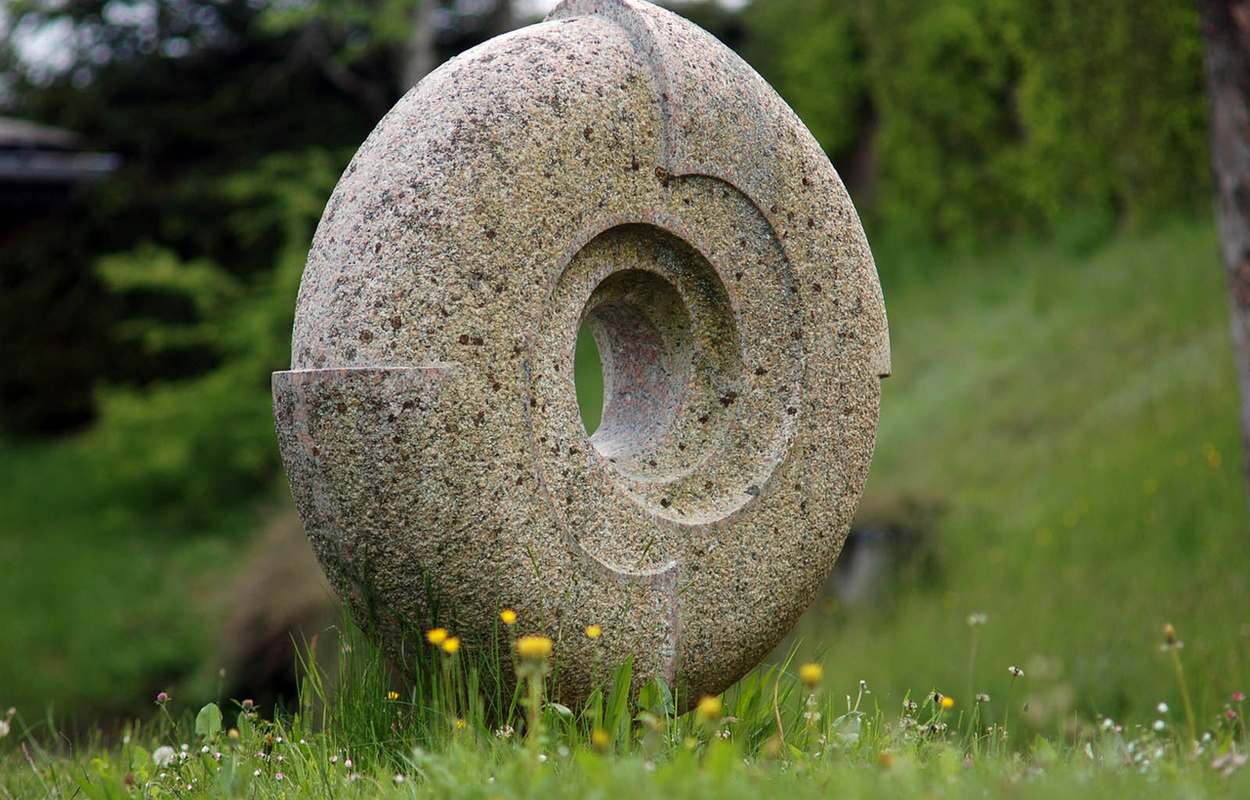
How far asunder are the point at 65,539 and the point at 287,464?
8582 mm

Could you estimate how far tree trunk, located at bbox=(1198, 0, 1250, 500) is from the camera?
4543 mm

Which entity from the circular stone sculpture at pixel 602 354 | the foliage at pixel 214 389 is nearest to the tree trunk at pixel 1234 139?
the circular stone sculpture at pixel 602 354

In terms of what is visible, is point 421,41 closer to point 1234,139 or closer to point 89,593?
point 89,593

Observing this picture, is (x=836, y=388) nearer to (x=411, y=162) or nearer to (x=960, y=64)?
(x=411, y=162)

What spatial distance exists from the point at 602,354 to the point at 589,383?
766 cm

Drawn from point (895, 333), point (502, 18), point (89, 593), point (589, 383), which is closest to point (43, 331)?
point (89, 593)

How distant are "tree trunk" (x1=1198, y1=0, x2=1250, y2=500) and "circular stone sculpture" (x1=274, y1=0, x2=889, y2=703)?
2.54 meters

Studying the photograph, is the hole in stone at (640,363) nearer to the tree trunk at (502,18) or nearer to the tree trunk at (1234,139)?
the tree trunk at (1234,139)

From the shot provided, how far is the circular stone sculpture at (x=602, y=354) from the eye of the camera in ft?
7.45

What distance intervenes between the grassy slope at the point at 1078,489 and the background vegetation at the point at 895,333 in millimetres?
20

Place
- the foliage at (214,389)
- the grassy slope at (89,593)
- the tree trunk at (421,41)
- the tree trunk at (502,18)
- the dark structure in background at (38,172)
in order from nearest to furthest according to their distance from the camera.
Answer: the dark structure in background at (38,172) → the grassy slope at (89,593) → the foliage at (214,389) → the tree trunk at (421,41) → the tree trunk at (502,18)

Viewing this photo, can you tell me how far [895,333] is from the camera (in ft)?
30.6

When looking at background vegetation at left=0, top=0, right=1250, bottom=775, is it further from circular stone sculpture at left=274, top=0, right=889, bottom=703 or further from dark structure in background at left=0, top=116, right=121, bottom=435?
circular stone sculpture at left=274, top=0, right=889, bottom=703

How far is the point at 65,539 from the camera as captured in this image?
9734mm
